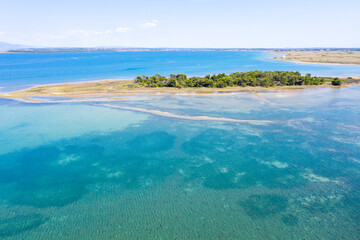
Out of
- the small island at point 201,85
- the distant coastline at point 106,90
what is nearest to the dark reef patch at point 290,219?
the distant coastline at point 106,90

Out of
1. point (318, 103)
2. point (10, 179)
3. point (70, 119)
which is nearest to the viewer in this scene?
point (10, 179)

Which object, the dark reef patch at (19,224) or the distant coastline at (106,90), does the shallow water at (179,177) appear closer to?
the dark reef patch at (19,224)

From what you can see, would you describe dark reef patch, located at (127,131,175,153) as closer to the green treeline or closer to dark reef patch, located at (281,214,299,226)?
dark reef patch, located at (281,214,299,226)

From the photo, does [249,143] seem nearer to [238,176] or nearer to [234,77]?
[238,176]

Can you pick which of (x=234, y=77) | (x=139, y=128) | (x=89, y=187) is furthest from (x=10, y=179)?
(x=234, y=77)

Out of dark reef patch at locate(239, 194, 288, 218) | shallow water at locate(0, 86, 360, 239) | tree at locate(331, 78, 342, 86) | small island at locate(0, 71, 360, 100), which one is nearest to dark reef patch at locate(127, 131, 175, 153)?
shallow water at locate(0, 86, 360, 239)
